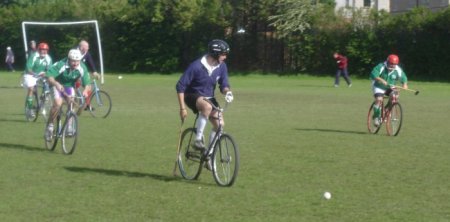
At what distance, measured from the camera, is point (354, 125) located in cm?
2111

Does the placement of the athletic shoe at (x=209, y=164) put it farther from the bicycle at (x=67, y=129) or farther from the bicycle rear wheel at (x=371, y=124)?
the bicycle rear wheel at (x=371, y=124)

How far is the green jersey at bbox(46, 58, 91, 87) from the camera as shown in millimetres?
15312

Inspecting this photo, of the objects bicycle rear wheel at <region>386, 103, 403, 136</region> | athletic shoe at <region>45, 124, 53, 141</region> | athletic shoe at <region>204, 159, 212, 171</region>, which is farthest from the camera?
bicycle rear wheel at <region>386, 103, 403, 136</region>

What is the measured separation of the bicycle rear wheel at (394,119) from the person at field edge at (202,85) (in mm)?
7863

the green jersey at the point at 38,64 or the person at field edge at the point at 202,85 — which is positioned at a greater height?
the person at field edge at the point at 202,85

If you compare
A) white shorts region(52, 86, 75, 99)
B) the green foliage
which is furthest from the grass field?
the green foliage

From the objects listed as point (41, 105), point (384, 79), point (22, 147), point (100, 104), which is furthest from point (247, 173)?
point (100, 104)

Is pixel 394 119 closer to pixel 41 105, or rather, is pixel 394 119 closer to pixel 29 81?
pixel 41 105

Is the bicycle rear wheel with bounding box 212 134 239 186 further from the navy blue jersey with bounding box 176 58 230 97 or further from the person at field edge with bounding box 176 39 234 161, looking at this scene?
the navy blue jersey with bounding box 176 58 230 97

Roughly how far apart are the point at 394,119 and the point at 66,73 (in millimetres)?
7123

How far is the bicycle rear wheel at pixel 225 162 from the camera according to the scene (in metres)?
11.3

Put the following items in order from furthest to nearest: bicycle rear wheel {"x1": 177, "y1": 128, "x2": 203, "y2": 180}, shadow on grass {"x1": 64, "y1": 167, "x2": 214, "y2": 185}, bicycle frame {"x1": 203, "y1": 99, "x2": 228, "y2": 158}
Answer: shadow on grass {"x1": 64, "y1": 167, "x2": 214, "y2": 185} → bicycle rear wheel {"x1": 177, "y1": 128, "x2": 203, "y2": 180} → bicycle frame {"x1": 203, "y1": 99, "x2": 228, "y2": 158}

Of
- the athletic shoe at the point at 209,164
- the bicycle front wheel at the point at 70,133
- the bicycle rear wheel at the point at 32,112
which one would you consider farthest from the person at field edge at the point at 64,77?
the bicycle rear wheel at the point at 32,112

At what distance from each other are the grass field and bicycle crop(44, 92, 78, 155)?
0.86ft
